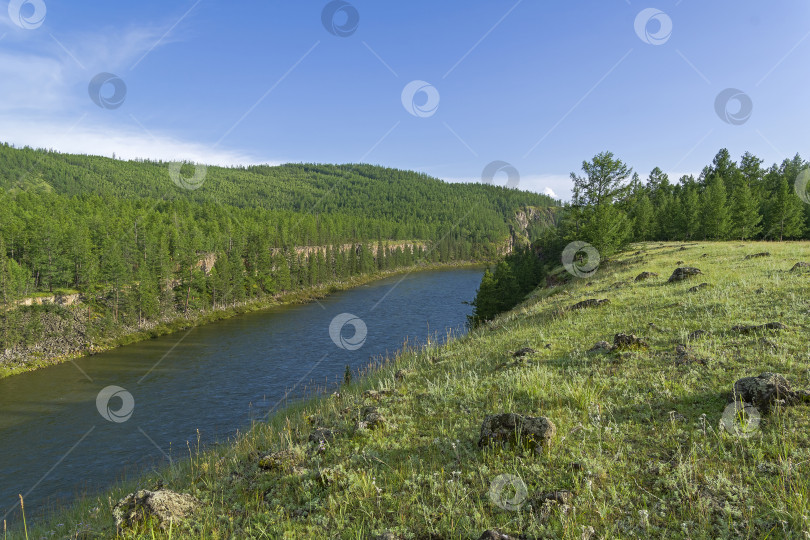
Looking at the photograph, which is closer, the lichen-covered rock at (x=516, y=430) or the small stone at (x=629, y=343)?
the lichen-covered rock at (x=516, y=430)

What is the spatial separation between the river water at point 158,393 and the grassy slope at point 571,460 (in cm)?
1231

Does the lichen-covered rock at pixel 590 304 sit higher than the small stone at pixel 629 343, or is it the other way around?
the lichen-covered rock at pixel 590 304

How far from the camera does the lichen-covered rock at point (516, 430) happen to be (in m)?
6.26

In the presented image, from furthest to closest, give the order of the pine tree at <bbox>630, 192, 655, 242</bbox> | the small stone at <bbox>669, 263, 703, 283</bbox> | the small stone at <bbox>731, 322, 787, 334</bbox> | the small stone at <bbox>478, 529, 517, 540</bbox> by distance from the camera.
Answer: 1. the pine tree at <bbox>630, 192, 655, 242</bbox>
2. the small stone at <bbox>669, 263, 703, 283</bbox>
3. the small stone at <bbox>731, 322, 787, 334</bbox>
4. the small stone at <bbox>478, 529, 517, 540</bbox>

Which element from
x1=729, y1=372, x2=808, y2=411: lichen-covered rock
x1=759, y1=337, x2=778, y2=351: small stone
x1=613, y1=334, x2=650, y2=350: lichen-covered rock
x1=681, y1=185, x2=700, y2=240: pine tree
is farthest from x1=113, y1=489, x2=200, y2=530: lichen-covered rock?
x1=681, y1=185, x2=700, y2=240: pine tree

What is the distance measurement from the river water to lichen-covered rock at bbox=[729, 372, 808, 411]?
50.5 feet

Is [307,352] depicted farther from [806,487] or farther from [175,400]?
[806,487]

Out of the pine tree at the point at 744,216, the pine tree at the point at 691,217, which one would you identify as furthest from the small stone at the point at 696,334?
the pine tree at the point at 691,217

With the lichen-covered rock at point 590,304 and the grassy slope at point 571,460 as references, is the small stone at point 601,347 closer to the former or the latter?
the grassy slope at point 571,460

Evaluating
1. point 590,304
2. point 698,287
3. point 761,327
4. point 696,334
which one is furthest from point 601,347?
point 698,287

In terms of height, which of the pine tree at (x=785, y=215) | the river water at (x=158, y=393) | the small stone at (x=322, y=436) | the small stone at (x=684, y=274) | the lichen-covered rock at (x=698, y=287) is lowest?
the river water at (x=158, y=393)

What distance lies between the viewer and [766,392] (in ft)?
19.8

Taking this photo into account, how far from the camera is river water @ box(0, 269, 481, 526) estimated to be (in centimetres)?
2384

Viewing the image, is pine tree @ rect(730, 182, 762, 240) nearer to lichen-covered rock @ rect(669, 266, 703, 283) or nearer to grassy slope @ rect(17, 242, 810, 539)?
lichen-covered rock @ rect(669, 266, 703, 283)
